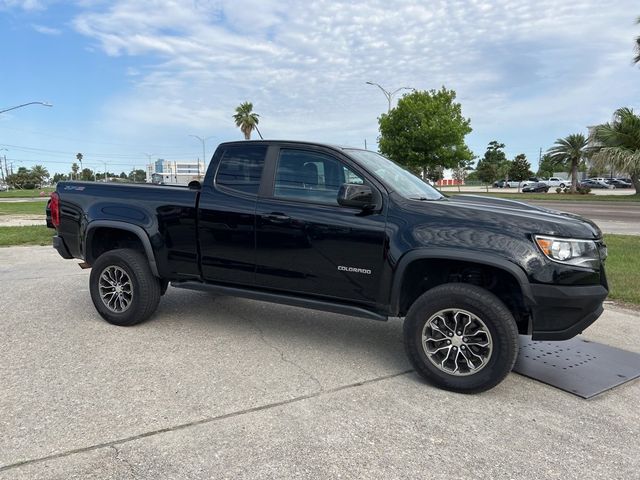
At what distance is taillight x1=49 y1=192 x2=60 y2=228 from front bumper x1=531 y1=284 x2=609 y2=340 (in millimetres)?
4660

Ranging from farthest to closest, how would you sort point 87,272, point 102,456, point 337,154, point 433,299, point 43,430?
point 87,272, point 337,154, point 433,299, point 43,430, point 102,456

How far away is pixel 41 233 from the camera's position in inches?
484

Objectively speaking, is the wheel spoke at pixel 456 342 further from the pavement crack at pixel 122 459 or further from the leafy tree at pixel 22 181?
the leafy tree at pixel 22 181

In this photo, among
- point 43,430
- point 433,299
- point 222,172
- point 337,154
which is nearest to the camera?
point 43,430

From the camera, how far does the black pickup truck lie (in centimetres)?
347

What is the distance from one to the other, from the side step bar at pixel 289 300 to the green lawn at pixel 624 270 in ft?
13.8

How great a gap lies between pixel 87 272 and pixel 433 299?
6.04 meters

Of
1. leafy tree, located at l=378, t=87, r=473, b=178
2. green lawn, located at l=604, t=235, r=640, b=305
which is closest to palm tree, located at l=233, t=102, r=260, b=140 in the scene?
leafy tree, located at l=378, t=87, r=473, b=178

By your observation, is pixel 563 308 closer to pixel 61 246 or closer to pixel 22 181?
pixel 61 246

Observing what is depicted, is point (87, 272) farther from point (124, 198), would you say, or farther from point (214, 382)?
point (214, 382)

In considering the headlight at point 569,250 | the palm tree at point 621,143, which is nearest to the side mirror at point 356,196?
the headlight at point 569,250

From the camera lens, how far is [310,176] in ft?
14.1

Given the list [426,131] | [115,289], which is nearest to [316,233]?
[115,289]

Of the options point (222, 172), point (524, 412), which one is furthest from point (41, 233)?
point (524, 412)
